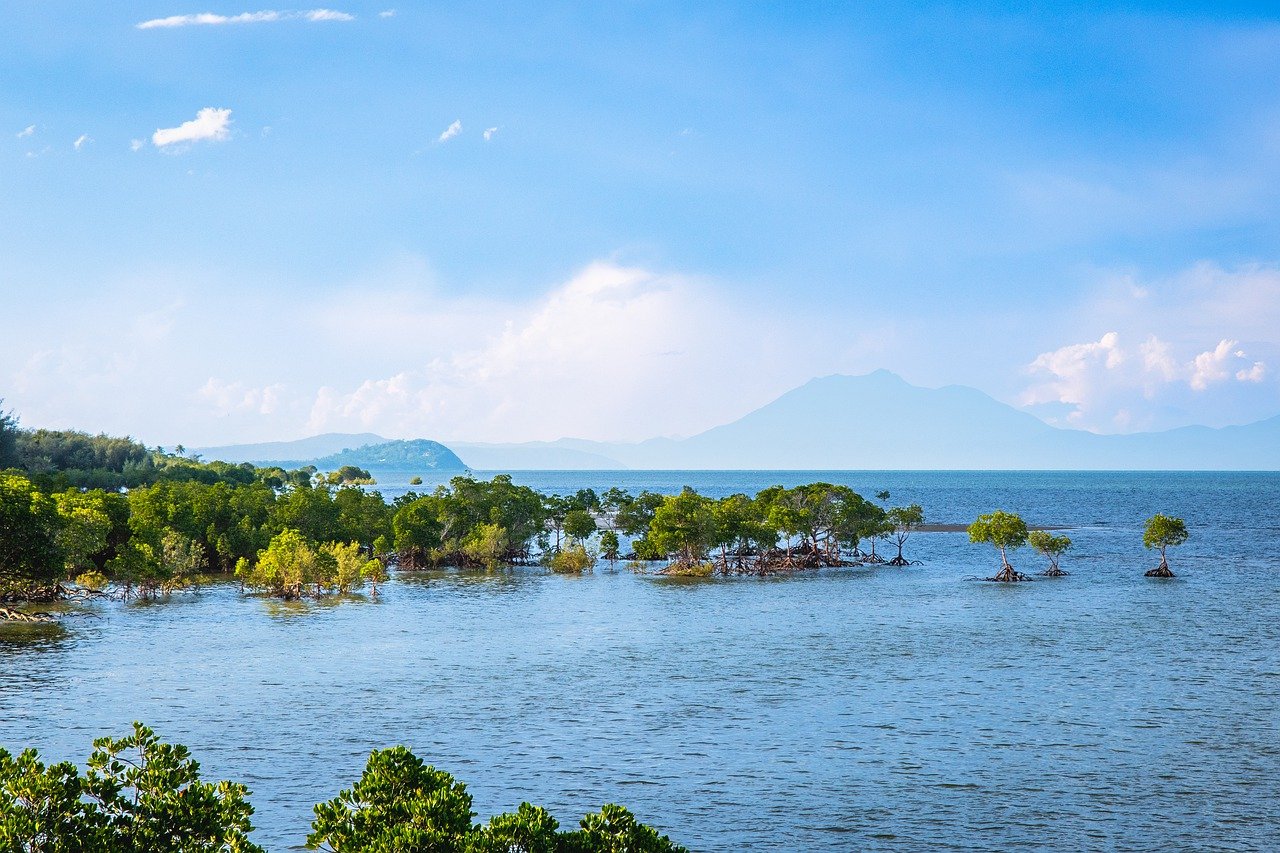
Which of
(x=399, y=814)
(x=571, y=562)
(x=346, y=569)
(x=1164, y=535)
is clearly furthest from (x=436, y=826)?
(x=1164, y=535)

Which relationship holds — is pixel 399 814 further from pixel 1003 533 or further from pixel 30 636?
pixel 1003 533

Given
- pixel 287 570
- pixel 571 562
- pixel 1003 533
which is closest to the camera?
pixel 287 570

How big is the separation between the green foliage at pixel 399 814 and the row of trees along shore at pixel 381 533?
49.7 meters

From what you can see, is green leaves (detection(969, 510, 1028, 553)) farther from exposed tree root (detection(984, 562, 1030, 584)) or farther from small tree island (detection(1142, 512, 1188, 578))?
small tree island (detection(1142, 512, 1188, 578))

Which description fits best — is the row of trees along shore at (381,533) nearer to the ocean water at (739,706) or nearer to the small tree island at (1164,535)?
the small tree island at (1164,535)

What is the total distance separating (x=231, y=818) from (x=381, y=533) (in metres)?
86.6

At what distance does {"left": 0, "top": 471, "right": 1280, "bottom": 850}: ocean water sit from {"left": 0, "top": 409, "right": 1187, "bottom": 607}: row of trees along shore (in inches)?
199

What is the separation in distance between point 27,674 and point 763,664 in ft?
109

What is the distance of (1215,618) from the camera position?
63000 mm

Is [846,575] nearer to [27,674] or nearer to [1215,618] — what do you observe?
[1215,618]

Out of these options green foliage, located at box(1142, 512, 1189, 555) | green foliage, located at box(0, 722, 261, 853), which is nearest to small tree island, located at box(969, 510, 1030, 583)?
green foliage, located at box(1142, 512, 1189, 555)

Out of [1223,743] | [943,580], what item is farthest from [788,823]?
[943,580]

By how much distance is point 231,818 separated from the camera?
14.8 metres

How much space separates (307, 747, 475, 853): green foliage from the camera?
44.4ft
